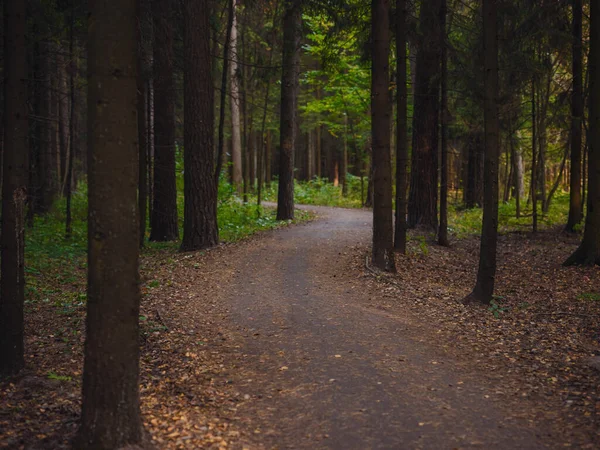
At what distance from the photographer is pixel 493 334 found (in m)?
7.69

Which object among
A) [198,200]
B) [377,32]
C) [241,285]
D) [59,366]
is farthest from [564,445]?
[198,200]

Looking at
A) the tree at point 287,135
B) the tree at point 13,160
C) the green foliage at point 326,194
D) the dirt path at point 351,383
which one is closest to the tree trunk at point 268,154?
the green foliage at point 326,194

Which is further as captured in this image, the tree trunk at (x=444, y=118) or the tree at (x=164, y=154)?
the tree at (x=164, y=154)

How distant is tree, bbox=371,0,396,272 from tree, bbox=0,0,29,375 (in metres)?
6.79

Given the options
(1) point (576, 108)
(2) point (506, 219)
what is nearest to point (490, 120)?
(1) point (576, 108)

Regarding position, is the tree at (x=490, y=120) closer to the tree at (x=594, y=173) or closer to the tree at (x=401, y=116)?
the tree at (x=401, y=116)

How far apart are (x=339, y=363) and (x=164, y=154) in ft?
35.6

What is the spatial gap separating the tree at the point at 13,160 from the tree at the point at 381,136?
22.3 feet

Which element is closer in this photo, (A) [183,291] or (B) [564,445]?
(B) [564,445]

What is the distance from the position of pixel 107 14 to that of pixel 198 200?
10.1m

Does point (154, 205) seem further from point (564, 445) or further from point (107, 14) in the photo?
point (564, 445)

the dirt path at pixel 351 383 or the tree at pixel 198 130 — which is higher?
the tree at pixel 198 130

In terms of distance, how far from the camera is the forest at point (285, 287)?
4.22 metres

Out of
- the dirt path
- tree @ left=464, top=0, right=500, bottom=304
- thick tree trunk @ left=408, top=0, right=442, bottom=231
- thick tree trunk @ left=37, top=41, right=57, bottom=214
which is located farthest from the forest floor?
thick tree trunk @ left=37, top=41, right=57, bottom=214
